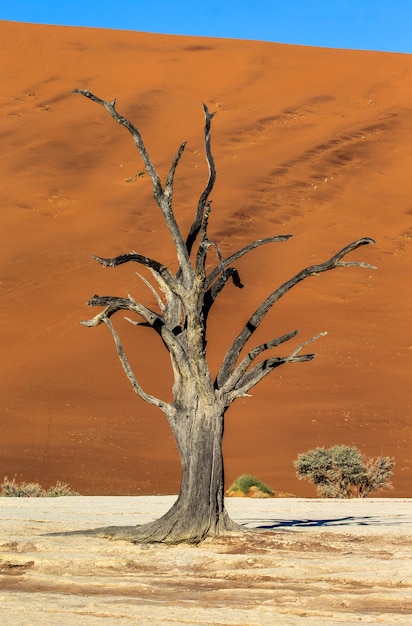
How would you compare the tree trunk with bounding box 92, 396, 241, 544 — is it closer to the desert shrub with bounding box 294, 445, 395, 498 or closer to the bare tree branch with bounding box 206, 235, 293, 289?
the bare tree branch with bounding box 206, 235, 293, 289

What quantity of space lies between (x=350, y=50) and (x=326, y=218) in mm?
23274

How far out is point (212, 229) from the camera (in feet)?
130

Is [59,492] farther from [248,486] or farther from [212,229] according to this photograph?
[212,229]

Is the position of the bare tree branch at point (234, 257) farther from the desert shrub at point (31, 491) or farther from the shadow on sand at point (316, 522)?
the desert shrub at point (31, 491)

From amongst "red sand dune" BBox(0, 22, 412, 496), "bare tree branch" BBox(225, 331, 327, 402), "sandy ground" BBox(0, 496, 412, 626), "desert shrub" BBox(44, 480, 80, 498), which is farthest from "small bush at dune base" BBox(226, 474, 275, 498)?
"bare tree branch" BBox(225, 331, 327, 402)

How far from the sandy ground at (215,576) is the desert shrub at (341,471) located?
262 inches

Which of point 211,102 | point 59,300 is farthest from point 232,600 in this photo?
point 211,102

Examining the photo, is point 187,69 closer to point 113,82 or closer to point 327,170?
point 113,82

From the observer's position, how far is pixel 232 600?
8383mm

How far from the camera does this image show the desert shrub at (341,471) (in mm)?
21781

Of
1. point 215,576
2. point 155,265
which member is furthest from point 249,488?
point 215,576

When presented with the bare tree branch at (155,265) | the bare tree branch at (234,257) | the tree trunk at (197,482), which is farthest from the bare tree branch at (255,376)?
the bare tree branch at (155,265)

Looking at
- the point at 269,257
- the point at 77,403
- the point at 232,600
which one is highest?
the point at 269,257

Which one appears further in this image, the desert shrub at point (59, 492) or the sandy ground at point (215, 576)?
the desert shrub at point (59, 492)
